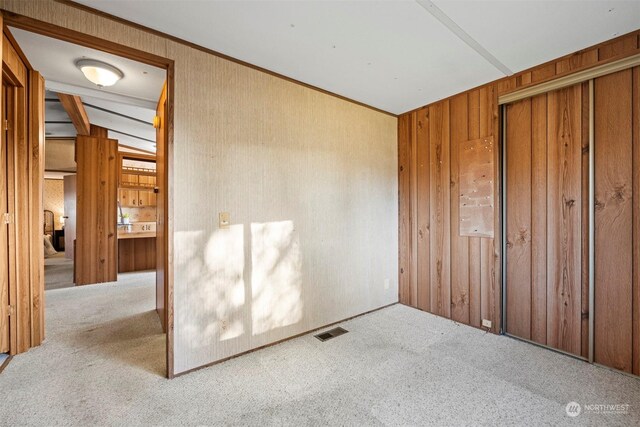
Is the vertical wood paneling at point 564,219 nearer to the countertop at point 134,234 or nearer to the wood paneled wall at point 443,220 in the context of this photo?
the wood paneled wall at point 443,220

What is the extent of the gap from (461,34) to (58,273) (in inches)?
295

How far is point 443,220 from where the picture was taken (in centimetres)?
324

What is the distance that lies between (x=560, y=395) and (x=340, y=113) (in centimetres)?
300

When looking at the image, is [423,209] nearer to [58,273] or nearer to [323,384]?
[323,384]

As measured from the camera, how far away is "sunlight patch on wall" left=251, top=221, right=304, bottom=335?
2516mm

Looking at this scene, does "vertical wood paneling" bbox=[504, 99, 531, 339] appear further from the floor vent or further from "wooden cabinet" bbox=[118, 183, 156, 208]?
"wooden cabinet" bbox=[118, 183, 156, 208]

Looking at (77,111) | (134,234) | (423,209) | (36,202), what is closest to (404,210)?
(423,209)

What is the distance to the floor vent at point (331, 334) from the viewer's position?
275 centimetres

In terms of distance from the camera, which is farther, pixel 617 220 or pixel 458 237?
pixel 458 237

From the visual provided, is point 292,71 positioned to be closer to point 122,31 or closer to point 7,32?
point 122,31

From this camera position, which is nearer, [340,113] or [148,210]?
[340,113]

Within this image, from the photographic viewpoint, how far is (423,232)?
3.46 m

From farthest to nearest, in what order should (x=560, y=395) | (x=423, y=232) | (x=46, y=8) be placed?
(x=423, y=232), (x=560, y=395), (x=46, y=8)

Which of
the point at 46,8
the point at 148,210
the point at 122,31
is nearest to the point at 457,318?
the point at 122,31
